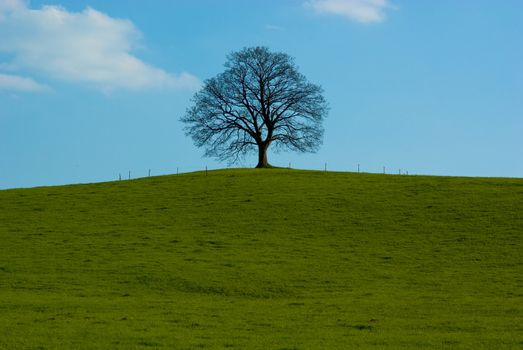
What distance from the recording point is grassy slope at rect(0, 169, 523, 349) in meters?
20.8

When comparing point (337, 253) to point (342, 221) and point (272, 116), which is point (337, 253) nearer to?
point (342, 221)

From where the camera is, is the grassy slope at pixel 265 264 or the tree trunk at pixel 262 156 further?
the tree trunk at pixel 262 156

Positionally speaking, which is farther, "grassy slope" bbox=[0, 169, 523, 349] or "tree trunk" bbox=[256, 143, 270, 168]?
"tree trunk" bbox=[256, 143, 270, 168]

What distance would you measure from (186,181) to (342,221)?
21.5m

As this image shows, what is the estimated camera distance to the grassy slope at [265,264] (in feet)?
68.2

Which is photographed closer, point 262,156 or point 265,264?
point 265,264

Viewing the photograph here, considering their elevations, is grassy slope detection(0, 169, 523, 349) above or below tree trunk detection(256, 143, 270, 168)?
below

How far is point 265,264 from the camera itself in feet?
113

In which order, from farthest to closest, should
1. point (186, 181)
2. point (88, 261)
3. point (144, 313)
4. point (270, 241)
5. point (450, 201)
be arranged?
point (186, 181)
point (450, 201)
point (270, 241)
point (88, 261)
point (144, 313)

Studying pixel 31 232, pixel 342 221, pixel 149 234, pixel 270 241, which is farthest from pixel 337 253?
pixel 31 232

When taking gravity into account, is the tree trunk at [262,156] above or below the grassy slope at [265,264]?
above

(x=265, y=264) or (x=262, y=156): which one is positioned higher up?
(x=262, y=156)

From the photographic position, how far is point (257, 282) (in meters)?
31.1

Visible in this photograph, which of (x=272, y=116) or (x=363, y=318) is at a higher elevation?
(x=272, y=116)
